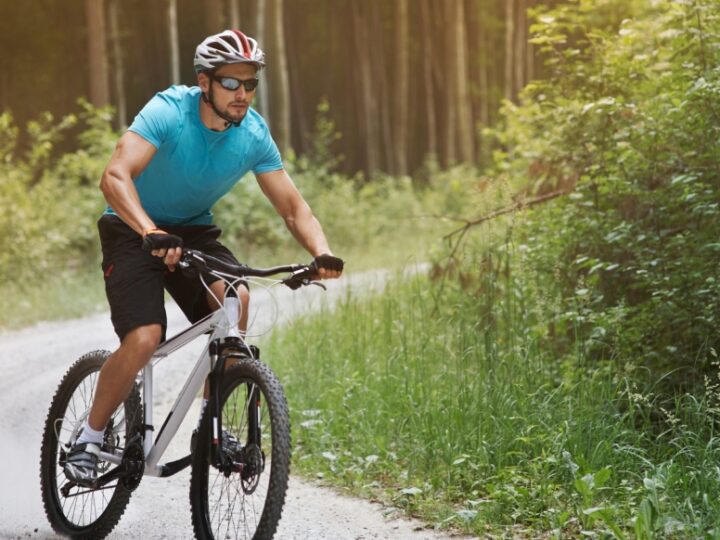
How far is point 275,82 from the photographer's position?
69.3 ft

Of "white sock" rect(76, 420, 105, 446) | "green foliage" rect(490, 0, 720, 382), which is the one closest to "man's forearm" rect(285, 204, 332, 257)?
"white sock" rect(76, 420, 105, 446)

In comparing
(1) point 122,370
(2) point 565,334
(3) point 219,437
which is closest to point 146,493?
(1) point 122,370

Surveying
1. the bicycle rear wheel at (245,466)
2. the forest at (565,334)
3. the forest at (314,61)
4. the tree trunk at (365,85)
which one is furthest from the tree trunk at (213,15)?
the bicycle rear wheel at (245,466)

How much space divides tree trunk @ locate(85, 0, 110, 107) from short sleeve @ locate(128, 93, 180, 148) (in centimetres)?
1753

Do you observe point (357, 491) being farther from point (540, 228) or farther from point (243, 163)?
point (540, 228)

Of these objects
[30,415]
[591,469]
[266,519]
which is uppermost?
[266,519]

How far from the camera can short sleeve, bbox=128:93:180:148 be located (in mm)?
4496

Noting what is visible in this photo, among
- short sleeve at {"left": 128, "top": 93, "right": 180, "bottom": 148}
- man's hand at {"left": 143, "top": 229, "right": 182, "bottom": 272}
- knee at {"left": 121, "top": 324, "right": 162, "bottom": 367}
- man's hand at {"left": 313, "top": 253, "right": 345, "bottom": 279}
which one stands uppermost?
short sleeve at {"left": 128, "top": 93, "right": 180, "bottom": 148}

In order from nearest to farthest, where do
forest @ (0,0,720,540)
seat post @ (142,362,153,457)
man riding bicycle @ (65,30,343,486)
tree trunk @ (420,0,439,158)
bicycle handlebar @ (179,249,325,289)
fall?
bicycle handlebar @ (179,249,325,289) → man riding bicycle @ (65,30,343,486) → seat post @ (142,362,153,457) → forest @ (0,0,720,540) → tree trunk @ (420,0,439,158)

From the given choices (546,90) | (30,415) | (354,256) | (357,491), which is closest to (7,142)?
(354,256)

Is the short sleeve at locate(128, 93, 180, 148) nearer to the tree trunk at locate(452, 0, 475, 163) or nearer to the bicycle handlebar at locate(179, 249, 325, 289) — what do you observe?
the bicycle handlebar at locate(179, 249, 325, 289)

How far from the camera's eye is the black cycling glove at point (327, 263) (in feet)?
14.4

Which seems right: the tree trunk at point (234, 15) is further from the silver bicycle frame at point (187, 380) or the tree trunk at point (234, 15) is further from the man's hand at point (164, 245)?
the man's hand at point (164, 245)

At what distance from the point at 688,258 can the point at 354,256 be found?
12.2m
